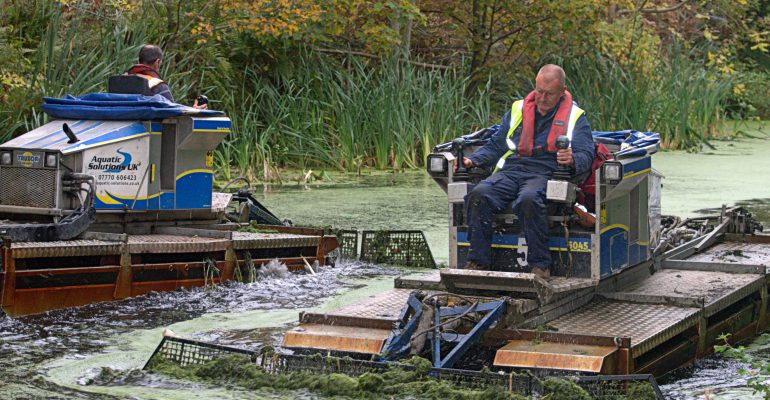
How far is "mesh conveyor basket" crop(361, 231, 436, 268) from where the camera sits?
11.0 metres

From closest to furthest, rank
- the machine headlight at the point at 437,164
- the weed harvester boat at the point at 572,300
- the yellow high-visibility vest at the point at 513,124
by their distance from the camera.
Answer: the weed harvester boat at the point at 572,300
the yellow high-visibility vest at the point at 513,124
the machine headlight at the point at 437,164

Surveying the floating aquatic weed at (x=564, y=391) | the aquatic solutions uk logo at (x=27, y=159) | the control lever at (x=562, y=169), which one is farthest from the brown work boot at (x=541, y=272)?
the aquatic solutions uk logo at (x=27, y=159)

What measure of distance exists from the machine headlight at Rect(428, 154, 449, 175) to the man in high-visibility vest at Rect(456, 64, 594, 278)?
0.48ft

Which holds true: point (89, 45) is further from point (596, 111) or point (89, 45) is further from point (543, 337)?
point (543, 337)

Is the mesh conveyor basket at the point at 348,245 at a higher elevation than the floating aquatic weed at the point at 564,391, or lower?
higher

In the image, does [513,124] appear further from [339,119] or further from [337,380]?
[339,119]

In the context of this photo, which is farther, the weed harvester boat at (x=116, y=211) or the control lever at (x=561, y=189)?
the weed harvester boat at (x=116, y=211)

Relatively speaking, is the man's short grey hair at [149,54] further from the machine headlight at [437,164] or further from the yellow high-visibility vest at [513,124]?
the yellow high-visibility vest at [513,124]

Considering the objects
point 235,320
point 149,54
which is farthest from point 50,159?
point 235,320

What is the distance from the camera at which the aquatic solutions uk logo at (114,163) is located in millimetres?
9547

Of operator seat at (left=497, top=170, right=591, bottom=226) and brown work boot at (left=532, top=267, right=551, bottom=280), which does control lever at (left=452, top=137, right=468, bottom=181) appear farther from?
brown work boot at (left=532, top=267, right=551, bottom=280)

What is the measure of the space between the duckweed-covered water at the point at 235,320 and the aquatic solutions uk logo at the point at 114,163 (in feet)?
3.27

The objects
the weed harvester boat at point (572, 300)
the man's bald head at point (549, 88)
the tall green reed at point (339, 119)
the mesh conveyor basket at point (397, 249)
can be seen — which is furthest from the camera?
the tall green reed at point (339, 119)

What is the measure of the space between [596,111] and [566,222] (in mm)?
12280
